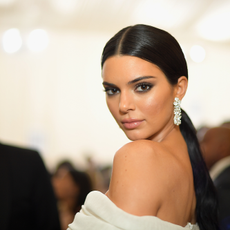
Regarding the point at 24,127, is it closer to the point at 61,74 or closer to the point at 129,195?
the point at 61,74

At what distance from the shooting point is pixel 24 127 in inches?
312

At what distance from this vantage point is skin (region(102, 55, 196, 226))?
1.05 metres

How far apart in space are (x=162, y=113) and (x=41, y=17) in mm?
6444

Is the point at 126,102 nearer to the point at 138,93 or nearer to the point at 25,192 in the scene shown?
the point at 138,93

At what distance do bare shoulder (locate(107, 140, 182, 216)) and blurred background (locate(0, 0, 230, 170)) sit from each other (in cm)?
549

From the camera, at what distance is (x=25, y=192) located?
1710 millimetres

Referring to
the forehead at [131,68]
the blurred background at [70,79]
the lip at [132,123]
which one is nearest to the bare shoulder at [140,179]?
the lip at [132,123]

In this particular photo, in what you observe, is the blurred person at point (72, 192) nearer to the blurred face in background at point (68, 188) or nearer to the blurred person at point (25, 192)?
the blurred face in background at point (68, 188)

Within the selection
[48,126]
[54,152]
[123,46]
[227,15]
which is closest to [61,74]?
[48,126]

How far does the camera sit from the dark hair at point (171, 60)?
4.12 feet

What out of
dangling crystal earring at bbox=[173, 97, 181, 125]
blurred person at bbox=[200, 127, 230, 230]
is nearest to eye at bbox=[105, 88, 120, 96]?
dangling crystal earring at bbox=[173, 97, 181, 125]

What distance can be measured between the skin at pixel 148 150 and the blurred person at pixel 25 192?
705 millimetres

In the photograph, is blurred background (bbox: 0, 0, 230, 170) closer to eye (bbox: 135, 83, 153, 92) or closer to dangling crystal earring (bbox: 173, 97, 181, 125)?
dangling crystal earring (bbox: 173, 97, 181, 125)

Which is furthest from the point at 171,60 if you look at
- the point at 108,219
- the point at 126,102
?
the point at 108,219
